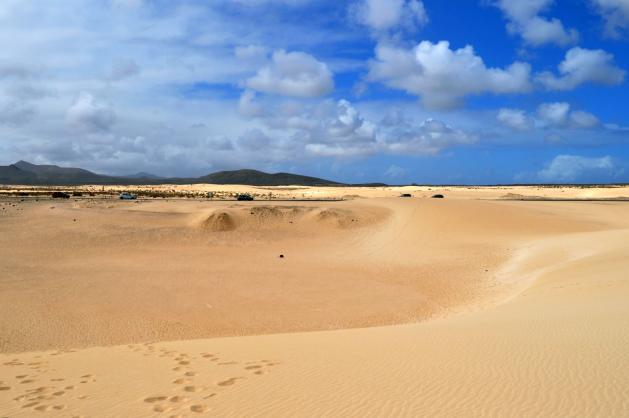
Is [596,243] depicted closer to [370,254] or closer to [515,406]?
[370,254]

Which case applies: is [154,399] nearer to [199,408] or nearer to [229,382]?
[199,408]

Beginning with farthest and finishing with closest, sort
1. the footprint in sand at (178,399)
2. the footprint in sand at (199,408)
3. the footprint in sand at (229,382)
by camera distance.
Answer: the footprint in sand at (229,382), the footprint in sand at (178,399), the footprint in sand at (199,408)

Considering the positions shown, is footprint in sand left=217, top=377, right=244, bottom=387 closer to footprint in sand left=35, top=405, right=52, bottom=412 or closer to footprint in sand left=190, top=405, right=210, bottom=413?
footprint in sand left=190, top=405, right=210, bottom=413

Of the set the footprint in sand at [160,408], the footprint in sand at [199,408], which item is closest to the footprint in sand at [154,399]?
the footprint in sand at [160,408]

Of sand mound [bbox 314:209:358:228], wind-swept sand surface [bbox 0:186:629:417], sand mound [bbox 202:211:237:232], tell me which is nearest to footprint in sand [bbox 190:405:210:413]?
wind-swept sand surface [bbox 0:186:629:417]

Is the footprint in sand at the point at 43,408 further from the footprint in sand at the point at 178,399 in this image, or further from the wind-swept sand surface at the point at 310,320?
the footprint in sand at the point at 178,399

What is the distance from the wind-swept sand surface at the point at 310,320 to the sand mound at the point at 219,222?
5.7 inches

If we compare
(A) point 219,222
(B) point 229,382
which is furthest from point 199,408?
(A) point 219,222

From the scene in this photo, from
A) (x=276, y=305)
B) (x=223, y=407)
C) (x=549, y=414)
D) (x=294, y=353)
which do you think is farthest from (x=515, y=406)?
(x=276, y=305)

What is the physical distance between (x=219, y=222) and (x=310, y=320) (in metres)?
20.5

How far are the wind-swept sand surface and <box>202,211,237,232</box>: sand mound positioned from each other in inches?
5.7

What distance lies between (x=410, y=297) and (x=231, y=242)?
15.2m

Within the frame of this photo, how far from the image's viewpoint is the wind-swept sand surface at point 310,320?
6238 millimetres

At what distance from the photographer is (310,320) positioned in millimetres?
13469
